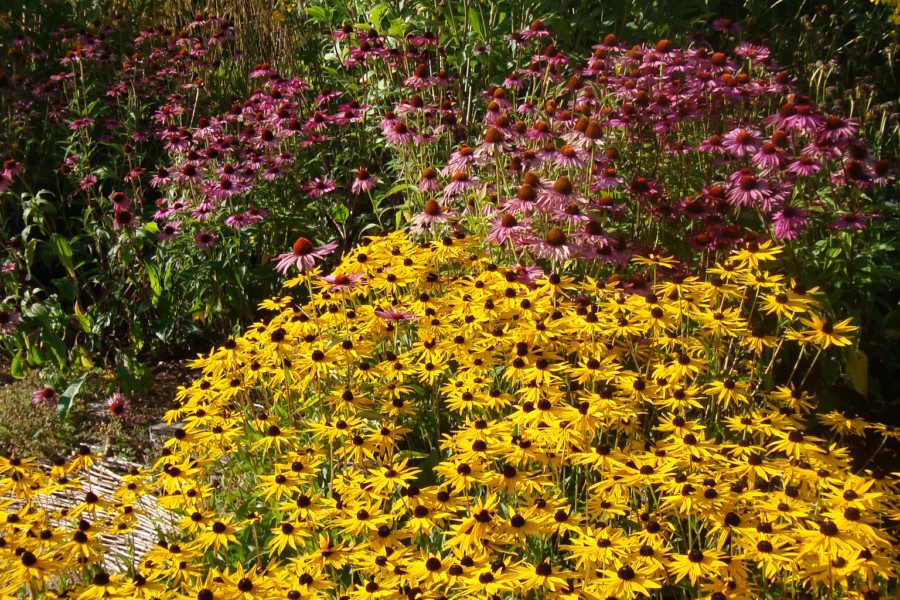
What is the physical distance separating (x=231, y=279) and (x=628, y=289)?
2035mm

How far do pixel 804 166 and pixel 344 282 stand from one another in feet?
5.54

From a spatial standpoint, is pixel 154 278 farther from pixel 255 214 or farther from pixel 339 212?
pixel 339 212

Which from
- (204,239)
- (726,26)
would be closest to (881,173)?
(726,26)

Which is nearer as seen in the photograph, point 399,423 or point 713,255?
point 399,423

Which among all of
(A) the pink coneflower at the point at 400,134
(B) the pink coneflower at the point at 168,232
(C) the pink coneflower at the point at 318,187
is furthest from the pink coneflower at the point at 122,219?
(A) the pink coneflower at the point at 400,134

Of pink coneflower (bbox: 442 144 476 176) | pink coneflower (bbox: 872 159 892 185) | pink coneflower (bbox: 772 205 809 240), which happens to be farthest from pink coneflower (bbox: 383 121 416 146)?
pink coneflower (bbox: 872 159 892 185)

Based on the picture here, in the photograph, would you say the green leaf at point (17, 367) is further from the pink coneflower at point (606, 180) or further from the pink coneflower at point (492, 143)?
the pink coneflower at point (606, 180)

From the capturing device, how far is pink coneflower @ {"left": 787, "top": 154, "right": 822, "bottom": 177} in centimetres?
313

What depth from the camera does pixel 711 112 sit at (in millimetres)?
3930

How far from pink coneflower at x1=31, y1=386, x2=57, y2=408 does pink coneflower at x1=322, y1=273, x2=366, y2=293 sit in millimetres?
1072

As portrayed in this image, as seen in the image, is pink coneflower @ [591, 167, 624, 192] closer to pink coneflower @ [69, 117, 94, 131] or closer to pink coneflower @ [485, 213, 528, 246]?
pink coneflower @ [485, 213, 528, 246]

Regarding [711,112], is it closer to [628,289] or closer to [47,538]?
[628,289]

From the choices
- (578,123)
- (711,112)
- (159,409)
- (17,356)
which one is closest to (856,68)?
(711,112)

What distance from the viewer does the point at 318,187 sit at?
4.32m
